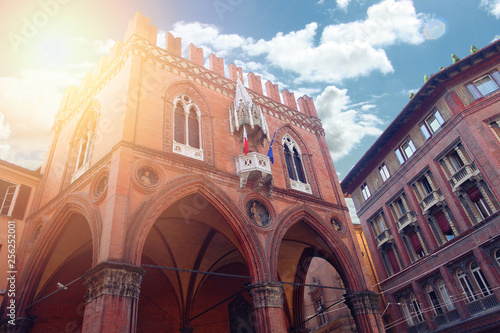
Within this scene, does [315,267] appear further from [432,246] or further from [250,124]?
[250,124]

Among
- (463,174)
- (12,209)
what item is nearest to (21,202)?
(12,209)

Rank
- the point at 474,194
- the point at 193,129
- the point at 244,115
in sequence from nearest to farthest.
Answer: the point at 193,129, the point at 244,115, the point at 474,194

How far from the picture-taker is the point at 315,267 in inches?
1061

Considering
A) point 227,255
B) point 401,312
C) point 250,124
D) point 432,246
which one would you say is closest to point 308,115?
point 250,124

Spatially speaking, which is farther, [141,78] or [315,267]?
[315,267]

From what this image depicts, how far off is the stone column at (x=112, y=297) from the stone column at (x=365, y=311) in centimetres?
852

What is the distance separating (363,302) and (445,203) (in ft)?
31.1

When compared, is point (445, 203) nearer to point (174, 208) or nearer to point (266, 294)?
point (266, 294)

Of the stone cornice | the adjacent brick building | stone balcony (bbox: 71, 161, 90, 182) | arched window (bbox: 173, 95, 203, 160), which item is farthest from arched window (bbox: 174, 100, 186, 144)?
the adjacent brick building

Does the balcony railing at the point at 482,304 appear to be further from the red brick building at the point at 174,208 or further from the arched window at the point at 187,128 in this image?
the arched window at the point at 187,128

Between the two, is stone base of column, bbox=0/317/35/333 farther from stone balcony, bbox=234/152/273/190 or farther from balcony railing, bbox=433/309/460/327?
balcony railing, bbox=433/309/460/327

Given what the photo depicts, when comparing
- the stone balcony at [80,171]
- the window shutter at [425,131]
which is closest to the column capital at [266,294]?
the stone balcony at [80,171]

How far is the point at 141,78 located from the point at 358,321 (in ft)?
39.5

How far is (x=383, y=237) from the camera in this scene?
2586 centimetres
